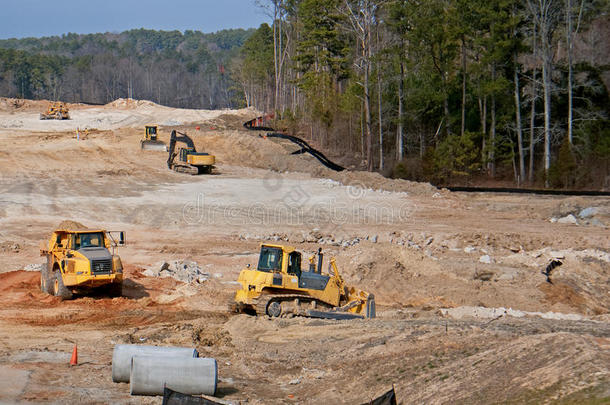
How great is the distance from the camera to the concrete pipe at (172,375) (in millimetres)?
11578

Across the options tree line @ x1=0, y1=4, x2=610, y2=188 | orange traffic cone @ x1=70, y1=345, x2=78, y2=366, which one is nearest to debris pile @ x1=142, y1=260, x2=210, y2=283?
orange traffic cone @ x1=70, y1=345, x2=78, y2=366

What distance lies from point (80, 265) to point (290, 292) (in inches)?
243

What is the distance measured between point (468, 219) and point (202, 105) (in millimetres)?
158372

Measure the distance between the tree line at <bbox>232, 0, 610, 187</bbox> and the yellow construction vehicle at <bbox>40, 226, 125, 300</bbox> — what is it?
99.4 feet

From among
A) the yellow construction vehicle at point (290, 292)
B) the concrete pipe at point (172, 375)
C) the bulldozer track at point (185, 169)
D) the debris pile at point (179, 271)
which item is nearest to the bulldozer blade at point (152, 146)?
the bulldozer track at point (185, 169)

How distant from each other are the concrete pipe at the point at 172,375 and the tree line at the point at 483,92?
115 ft

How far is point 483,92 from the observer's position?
46969 mm

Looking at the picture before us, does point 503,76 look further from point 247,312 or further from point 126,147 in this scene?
point 247,312

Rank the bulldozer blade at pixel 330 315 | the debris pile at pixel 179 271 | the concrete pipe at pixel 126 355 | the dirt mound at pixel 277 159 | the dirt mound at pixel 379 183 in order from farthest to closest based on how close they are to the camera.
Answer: the dirt mound at pixel 277 159
the dirt mound at pixel 379 183
the debris pile at pixel 179 271
the bulldozer blade at pixel 330 315
the concrete pipe at pixel 126 355

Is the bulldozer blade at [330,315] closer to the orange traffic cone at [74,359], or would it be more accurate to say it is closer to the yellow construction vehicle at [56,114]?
the orange traffic cone at [74,359]

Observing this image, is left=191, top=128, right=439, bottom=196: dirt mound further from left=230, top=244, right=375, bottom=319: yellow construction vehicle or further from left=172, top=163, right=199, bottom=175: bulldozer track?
Result: left=230, top=244, right=375, bottom=319: yellow construction vehicle

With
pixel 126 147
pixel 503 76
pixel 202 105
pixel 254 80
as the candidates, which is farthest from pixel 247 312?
pixel 202 105

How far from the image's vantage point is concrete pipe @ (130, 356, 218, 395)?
11.6 meters

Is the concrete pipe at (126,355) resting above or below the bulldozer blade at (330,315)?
above
